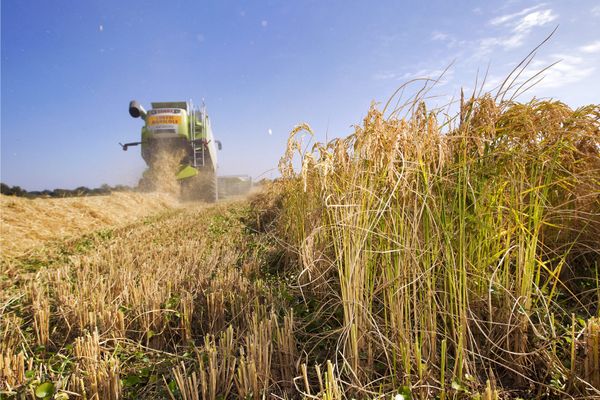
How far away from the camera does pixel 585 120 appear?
1962mm

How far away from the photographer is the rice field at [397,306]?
4.40 feet

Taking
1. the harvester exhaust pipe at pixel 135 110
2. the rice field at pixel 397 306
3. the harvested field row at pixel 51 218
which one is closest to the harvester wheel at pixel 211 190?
the harvester exhaust pipe at pixel 135 110

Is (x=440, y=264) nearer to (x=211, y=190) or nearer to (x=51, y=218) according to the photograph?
(x=51, y=218)

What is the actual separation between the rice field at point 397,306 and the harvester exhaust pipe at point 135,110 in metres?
10.7

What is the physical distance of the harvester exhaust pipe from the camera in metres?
11.6

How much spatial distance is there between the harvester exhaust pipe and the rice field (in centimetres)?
1067

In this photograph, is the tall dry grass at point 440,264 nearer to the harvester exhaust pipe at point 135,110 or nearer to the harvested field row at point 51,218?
the harvested field row at point 51,218

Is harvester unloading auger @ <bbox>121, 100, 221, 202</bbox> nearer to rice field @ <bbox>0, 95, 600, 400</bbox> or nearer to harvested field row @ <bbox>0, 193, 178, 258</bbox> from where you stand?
harvested field row @ <bbox>0, 193, 178, 258</bbox>

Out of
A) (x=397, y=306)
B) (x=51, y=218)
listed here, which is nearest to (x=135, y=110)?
(x=51, y=218)

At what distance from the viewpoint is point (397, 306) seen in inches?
53.3

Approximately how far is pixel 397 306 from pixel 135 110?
12616 mm

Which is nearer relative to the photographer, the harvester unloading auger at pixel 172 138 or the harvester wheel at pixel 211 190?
the harvester unloading auger at pixel 172 138

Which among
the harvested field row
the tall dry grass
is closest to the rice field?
the tall dry grass

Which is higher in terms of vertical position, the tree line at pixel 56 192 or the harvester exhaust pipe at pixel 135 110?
the harvester exhaust pipe at pixel 135 110
